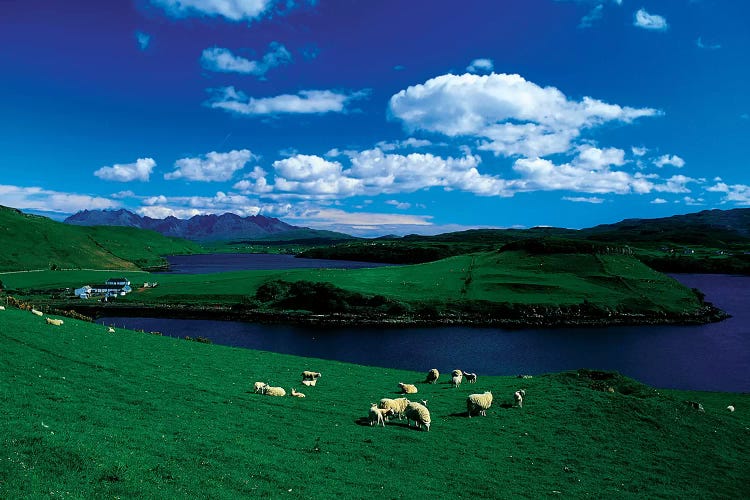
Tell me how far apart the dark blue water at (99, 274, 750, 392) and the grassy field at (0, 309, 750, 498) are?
37.3m

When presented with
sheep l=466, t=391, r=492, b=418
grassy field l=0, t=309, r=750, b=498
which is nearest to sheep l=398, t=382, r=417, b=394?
grassy field l=0, t=309, r=750, b=498

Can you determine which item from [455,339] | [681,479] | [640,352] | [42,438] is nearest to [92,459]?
[42,438]

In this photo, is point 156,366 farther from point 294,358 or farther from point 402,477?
point 402,477

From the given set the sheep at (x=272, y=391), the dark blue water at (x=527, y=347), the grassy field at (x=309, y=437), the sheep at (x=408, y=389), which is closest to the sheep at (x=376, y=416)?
the grassy field at (x=309, y=437)

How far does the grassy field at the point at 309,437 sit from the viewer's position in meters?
15.3

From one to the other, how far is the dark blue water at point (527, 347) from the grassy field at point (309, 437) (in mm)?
37325

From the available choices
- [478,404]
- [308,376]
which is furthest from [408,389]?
[308,376]

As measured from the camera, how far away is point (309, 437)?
71.7ft

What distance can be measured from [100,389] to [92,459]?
34.3 feet

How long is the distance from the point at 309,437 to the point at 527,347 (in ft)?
245

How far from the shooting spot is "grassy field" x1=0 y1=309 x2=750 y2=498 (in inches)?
603

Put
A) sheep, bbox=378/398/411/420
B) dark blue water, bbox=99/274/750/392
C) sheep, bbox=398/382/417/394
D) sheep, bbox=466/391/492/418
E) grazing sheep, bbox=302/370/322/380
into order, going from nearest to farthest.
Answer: sheep, bbox=378/398/411/420
sheep, bbox=466/391/492/418
sheep, bbox=398/382/417/394
grazing sheep, bbox=302/370/322/380
dark blue water, bbox=99/274/750/392

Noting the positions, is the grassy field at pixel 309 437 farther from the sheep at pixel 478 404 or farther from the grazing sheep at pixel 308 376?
the sheep at pixel 478 404

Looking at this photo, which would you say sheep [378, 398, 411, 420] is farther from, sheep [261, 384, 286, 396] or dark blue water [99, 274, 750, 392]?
dark blue water [99, 274, 750, 392]
